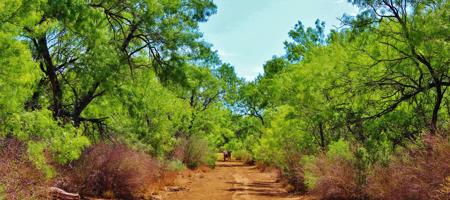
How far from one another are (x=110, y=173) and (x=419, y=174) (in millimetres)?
11538

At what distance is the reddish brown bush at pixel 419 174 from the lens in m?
10.6

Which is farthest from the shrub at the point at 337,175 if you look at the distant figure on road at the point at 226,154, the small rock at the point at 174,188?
the distant figure on road at the point at 226,154

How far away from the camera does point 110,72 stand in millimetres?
16859

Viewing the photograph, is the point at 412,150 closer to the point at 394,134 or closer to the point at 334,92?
the point at 394,134

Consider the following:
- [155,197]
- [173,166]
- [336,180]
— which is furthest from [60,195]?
[173,166]

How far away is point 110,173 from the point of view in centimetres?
1869

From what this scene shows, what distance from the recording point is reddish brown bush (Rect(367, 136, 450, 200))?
10.6 meters

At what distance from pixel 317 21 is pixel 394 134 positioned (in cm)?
2824

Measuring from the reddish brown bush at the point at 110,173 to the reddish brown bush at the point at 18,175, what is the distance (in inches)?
199

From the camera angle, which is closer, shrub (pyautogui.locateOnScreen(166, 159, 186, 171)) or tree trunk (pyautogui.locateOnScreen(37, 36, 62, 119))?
tree trunk (pyautogui.locateOnScreen(37, 36, 62, 119))

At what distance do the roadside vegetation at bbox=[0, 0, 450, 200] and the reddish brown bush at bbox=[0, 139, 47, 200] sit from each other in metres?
0.05

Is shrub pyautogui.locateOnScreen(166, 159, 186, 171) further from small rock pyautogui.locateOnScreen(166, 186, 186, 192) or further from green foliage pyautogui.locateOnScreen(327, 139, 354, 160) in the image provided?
green foliage pyautogui.locateOnScreen(327, 139, 354, 160)

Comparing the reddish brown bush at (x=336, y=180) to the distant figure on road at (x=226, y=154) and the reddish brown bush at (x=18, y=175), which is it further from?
the distant figure on road at (x=226, y=154)

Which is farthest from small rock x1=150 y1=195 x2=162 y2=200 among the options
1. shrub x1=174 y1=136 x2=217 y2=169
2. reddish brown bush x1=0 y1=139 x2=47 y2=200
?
shrub x1=174 y1=136 x2=217 y2=169
